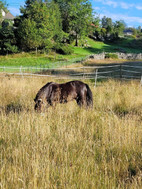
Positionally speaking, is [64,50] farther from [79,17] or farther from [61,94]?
[61,94]

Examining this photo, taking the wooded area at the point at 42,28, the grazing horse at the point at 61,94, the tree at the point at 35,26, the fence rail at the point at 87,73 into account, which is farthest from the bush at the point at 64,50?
the grazing horse at the point at 61,94

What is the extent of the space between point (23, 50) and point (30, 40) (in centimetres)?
323

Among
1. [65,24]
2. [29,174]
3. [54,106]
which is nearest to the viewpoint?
[29,174]

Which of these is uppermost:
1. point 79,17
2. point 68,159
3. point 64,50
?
point 79,17

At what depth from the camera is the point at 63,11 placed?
52500 millimetres

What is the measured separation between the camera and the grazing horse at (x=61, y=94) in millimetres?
3912

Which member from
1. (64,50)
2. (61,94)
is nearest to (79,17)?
(64,50)

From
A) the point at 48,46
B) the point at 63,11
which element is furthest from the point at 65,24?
the point at 48,46

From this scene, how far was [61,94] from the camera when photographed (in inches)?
169

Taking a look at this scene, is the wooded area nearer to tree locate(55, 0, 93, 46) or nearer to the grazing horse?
tree locate(55, 0, 93, 46)

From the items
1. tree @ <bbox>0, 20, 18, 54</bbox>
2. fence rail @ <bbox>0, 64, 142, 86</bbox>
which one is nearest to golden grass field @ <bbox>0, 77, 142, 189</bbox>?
fence rail @ <bbox>0, 64, 142, 86</bbox>

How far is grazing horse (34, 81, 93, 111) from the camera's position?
3912 mm

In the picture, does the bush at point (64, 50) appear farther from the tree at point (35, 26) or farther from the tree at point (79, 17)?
the tree at point (79, 17)

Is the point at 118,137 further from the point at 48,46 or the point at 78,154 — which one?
the point at 48,46
